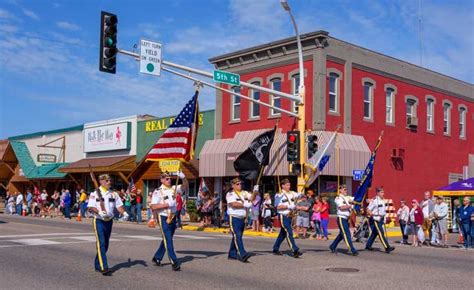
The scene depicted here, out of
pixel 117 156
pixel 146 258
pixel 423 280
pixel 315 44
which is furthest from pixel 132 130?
pixel 423 280

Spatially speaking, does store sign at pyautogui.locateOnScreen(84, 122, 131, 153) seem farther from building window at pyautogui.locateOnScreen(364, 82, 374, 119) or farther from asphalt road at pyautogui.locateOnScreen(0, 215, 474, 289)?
asphalt road at pyautogui.locateOnScreen(0, 215, 474, 289)

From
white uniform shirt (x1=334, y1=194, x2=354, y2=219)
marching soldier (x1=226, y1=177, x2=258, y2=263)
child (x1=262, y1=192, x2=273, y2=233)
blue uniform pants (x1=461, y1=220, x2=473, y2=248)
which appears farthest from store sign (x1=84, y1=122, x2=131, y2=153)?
marching soldier (x1=226, y1=177, x2=258, y2=263)

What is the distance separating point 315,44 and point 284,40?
5.54 feet

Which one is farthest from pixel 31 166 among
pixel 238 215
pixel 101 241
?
pixel 101 241

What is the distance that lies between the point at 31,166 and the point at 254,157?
2709 centimetres

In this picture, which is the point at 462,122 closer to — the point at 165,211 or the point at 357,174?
the point at 357,174

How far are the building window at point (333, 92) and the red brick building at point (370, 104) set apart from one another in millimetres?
47

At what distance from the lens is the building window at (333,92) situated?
27.9m

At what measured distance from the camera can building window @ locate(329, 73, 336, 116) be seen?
91.7 feet

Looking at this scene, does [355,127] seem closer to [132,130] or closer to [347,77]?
[347,77]

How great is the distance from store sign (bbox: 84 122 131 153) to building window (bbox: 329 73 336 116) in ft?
49.2

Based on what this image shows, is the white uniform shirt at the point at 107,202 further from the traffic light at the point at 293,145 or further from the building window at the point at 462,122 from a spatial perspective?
the building window at the point at 462,122

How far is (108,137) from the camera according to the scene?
39688 mm

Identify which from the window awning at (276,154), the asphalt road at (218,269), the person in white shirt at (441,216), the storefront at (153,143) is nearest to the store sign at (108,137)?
the storefront at (153,143)
